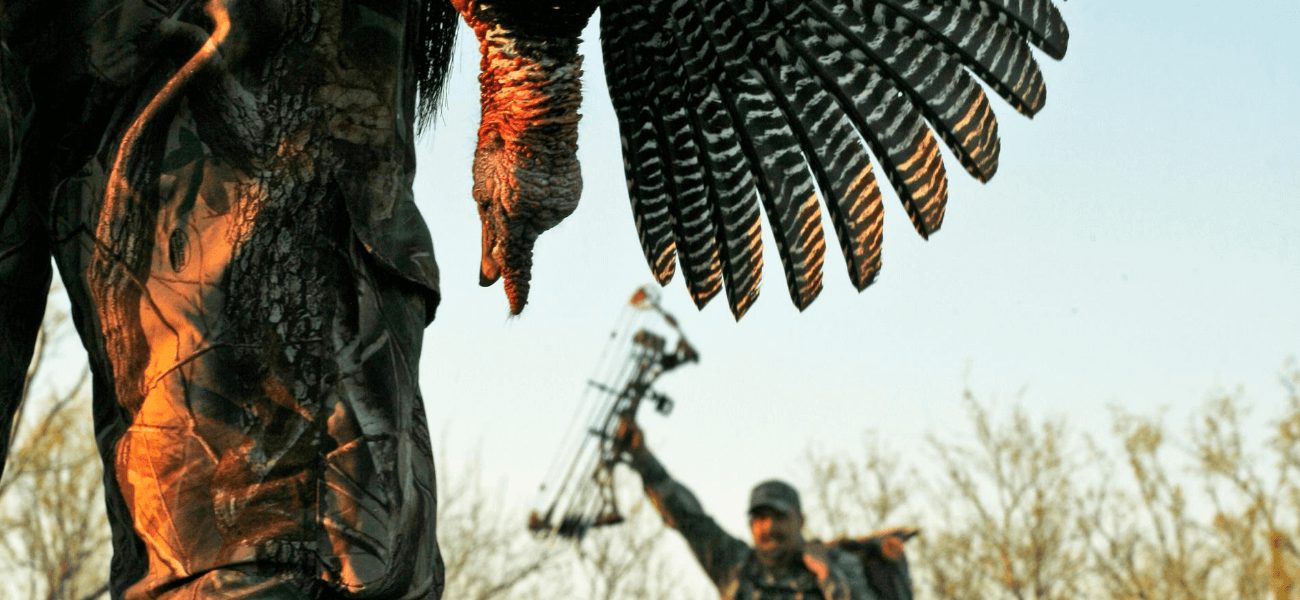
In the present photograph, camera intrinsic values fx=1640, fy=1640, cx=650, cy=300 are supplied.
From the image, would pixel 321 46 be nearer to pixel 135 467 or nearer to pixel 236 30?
pixel 236 30

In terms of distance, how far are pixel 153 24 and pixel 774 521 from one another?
35.2 feet

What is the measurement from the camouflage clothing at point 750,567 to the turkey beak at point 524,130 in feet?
32.6

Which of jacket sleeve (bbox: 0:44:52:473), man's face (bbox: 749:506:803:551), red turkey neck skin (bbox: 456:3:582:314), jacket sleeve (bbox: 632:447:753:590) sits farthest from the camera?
jacket sleeve (bbox: 632:447:753:590)

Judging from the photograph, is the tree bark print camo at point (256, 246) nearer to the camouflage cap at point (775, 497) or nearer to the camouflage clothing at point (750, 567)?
the camouflage clothing at point (750, 567)

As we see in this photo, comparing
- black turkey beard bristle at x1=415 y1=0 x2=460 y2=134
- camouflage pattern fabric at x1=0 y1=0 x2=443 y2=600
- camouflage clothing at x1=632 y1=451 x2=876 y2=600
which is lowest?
camouflage pattern fabric at x1=0 y1=0 x2=443 y2=600

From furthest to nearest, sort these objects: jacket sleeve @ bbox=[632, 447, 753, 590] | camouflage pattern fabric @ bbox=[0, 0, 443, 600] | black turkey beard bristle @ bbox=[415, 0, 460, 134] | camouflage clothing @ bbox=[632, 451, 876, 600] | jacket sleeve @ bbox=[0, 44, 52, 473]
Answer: jacket sleeve @ bbox=[632, 447, 753, 590] < camouflage clothing @ bbox=[632, 451, 876, 600] < black turkey beard bristle @ bbox=[415, 0, 460, 134] < jacket sleeve @ bbox=[0, 44, 52, 473] < camouflage pattern fabric @ bbox=[0, 0, 443, 600]

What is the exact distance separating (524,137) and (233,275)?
447mm

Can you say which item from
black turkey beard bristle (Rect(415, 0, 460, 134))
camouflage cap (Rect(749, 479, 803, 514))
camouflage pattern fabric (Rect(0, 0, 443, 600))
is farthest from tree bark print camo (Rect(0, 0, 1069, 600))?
camouflage cap (Rect(749, 479, 803, 514))

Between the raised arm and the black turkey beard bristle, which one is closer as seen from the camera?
the black turkey beard bristle

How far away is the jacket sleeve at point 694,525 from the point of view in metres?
12.8

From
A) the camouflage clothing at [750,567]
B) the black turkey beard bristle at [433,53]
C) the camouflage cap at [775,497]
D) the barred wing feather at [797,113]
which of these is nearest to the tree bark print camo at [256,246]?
the black turkey beard bristle at [433,53]

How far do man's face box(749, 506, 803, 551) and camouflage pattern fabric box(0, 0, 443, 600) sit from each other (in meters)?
10.5

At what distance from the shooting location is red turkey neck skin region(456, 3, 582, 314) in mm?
2316

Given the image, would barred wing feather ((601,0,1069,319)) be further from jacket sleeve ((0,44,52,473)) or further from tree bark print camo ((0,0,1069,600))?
jacket sleeve ((0,44,52,473))
